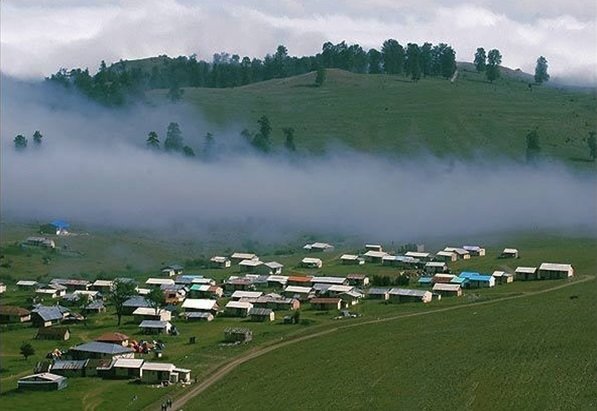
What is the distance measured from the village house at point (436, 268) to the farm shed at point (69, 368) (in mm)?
51313

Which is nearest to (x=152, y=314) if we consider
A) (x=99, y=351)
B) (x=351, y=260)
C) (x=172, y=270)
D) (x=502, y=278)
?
(x=99, y=351)

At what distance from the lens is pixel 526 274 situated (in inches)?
4247

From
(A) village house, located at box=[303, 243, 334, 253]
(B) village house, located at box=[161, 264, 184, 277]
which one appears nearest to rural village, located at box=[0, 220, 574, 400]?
(B) village house, located at box=[161, 264, 184, 277]

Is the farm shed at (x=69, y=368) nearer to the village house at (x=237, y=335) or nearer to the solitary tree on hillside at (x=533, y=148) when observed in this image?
the village house at (x=237, y=335)

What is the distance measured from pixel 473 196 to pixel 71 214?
6668 cm

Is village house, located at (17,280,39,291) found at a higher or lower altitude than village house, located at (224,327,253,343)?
lower

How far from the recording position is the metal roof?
76.5 meters

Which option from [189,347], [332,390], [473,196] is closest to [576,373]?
[332,390]

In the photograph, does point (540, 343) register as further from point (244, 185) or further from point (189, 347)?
point (244, 185)

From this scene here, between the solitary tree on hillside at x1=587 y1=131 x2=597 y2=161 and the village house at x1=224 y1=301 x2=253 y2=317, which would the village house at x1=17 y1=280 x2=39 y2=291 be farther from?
the solitary tree on hillside at x1=587 y1=131 x2=597 y2=161

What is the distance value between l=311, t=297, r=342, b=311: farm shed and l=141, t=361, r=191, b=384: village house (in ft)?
90.9

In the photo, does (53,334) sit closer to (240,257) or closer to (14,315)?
(14,315)

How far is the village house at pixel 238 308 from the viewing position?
95812 millimetres

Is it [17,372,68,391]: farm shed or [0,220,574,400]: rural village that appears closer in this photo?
[17,372,68,391]: farm shed
